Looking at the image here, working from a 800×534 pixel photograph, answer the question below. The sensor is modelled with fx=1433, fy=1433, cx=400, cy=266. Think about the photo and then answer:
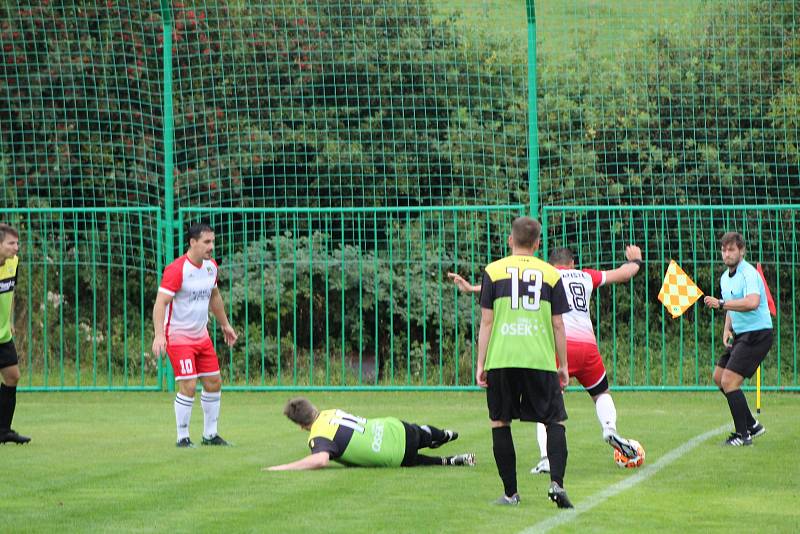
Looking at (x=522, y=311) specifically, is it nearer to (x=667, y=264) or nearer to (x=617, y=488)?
(x=617, y=488)

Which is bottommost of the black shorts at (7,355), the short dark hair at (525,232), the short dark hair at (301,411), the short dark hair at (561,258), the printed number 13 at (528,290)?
the short dark hair at (301,411)

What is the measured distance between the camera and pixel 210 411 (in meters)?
11.2

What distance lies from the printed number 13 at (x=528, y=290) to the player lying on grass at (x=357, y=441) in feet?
6.66

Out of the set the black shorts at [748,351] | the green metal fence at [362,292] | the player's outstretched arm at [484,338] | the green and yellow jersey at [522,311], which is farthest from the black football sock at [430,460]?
the green metal fence at [362,292]

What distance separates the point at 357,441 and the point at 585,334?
175cm

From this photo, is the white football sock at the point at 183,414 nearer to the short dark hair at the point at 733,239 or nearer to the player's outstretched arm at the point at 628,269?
the player's outstretched arm at the point at 628,269

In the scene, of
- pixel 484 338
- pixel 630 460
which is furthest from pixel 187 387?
pixel 484 338

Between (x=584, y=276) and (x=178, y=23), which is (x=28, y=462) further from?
(x=178, y=23)

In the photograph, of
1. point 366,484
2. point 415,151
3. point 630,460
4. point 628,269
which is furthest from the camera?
point 415,151

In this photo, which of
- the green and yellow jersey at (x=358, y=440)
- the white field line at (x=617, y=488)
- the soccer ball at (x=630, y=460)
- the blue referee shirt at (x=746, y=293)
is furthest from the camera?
the blue referee shirt at (x=746, y=293)

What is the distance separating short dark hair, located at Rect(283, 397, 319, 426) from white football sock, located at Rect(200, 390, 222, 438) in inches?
73.4

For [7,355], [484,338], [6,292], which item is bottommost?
[7,355]

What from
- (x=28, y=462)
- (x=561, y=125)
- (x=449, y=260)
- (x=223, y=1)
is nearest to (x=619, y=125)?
(x=561, y=125)

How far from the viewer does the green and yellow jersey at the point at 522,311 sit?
777 cm
